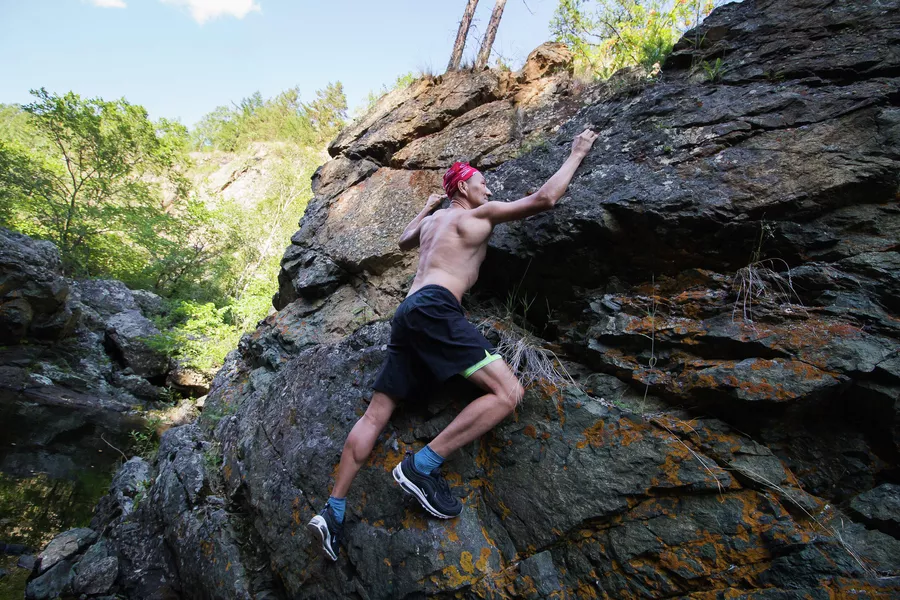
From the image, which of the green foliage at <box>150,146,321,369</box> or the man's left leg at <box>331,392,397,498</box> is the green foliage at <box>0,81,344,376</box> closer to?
the green foliage at <box>150,146,321,369</box>

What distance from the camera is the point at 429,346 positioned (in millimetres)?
2639

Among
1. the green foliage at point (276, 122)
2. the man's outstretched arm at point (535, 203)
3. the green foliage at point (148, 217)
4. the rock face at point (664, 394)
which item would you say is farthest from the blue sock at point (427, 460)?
the green foliage at point (276, 122)

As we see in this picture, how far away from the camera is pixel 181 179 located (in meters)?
18.8

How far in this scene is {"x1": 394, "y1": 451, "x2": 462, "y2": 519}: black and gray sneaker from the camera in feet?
7.87

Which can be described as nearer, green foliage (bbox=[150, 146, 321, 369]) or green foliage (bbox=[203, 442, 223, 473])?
green foliage (bbox=[203, 442, 223, 473])

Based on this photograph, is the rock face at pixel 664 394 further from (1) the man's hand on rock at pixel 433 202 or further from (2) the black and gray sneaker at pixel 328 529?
(1) the man's hand on rock at pixel 433 202

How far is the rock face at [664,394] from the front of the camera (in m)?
2.03

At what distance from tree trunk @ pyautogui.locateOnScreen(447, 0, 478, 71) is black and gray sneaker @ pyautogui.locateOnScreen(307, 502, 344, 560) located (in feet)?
20.1

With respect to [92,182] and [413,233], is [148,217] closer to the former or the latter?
Answer: [92,182]

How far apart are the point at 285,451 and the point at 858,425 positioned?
3.64 meters

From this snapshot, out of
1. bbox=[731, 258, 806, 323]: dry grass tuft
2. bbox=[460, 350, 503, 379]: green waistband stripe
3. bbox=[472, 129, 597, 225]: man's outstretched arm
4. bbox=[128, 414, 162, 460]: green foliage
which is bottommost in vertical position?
bbox=[128, 414, 162, 460]: green foliage

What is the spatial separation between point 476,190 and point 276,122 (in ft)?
100

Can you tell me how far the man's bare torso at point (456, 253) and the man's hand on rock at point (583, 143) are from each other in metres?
0.99

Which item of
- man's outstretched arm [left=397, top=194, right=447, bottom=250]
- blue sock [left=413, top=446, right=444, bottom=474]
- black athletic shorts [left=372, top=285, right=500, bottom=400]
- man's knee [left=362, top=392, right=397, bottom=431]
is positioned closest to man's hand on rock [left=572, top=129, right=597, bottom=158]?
man's outstretched arm [left=397, top=194, right=447, bottom=250]
